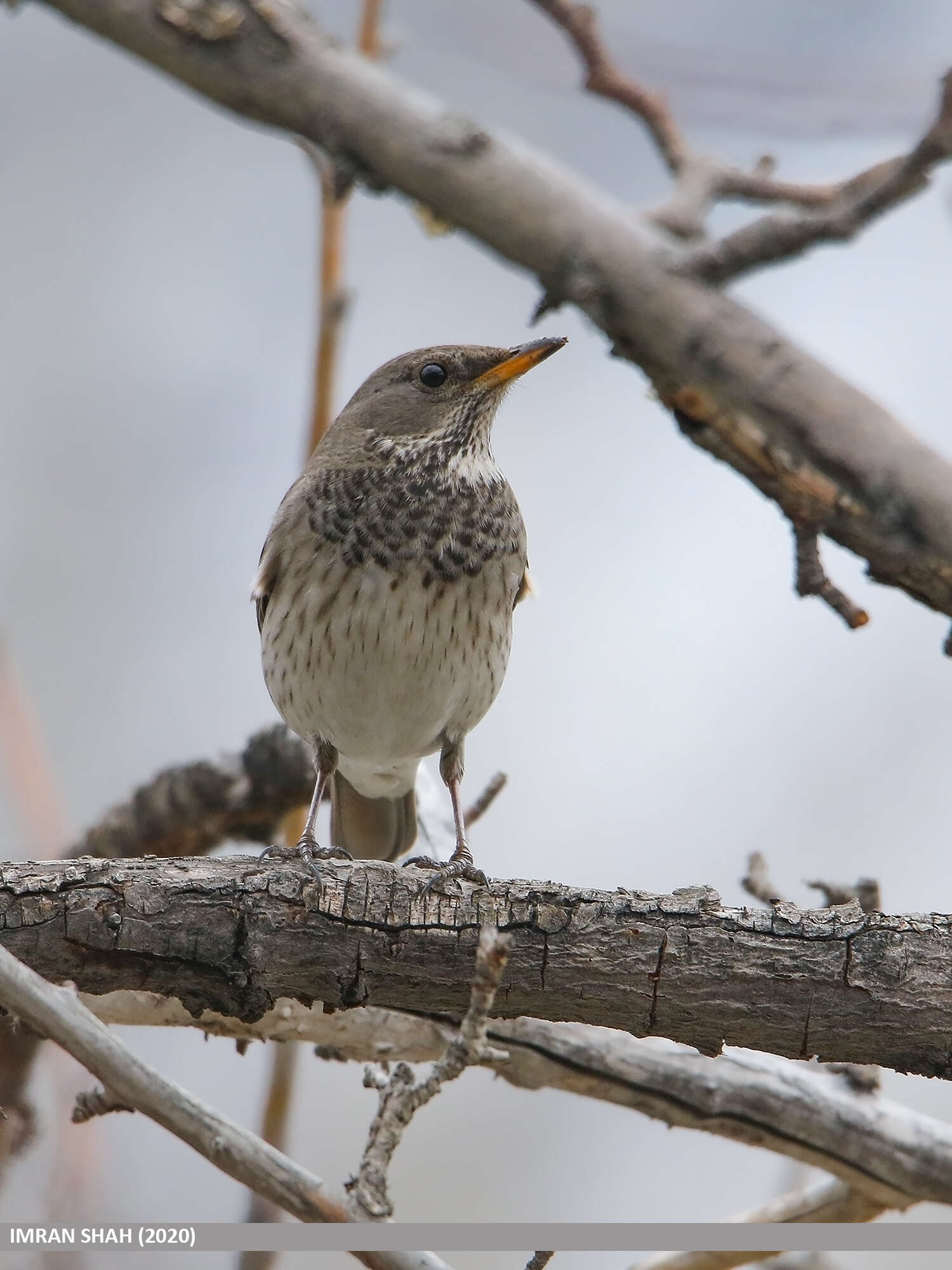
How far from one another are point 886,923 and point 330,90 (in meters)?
2.28

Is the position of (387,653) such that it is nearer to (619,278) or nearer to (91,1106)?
(91,1106)

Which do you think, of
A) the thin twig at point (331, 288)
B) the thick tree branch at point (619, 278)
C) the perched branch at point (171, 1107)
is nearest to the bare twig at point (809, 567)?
the thick tree branch at point (619, 278)

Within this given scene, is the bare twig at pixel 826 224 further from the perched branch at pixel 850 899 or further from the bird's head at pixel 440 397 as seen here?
the bird's head at pixel 440 397

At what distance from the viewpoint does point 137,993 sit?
3.97 metres

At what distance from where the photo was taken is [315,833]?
4.65 metres

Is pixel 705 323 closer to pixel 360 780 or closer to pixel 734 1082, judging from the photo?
pixel 734 1082

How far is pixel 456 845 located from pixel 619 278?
11.3ft

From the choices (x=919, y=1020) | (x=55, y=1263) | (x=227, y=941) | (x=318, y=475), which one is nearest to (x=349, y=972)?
(x=227, y=941)

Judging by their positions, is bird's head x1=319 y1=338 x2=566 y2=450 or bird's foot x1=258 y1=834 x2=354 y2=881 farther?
bird's head x1=319 y1=338 x2=566 y2=450

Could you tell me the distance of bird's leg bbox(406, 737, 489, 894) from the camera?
3389 mm

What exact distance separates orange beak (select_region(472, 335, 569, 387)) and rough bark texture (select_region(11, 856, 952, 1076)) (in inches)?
84.4

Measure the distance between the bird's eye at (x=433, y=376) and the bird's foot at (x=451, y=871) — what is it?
1.87 metres

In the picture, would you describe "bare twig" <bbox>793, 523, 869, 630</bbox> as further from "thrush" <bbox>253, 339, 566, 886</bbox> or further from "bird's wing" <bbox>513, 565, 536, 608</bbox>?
"bird's wing" <bbox>513, 565, 536, 608</bbox>

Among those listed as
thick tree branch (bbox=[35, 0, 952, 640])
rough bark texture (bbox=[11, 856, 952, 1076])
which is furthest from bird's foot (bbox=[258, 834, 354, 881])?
thick tree branch (bbox=[35, 0, 952, 640])
